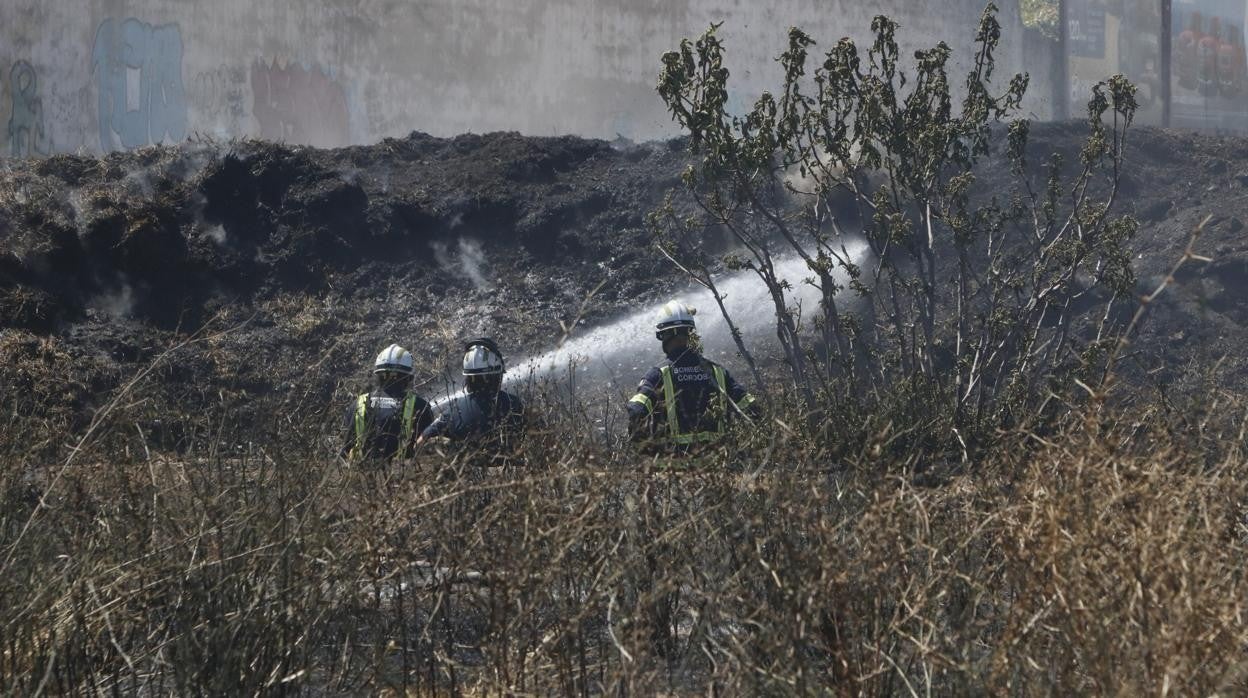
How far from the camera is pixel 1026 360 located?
7.57 metres

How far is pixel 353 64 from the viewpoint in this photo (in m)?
21.8

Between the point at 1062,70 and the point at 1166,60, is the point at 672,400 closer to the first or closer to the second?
the point at 1166,60

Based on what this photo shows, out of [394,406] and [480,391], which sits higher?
[480,391]

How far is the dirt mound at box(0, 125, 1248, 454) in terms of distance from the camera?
41.7 feet

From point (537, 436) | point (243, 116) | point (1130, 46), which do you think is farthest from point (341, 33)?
point (1130, 46)

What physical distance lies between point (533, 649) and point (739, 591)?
2.23 ft

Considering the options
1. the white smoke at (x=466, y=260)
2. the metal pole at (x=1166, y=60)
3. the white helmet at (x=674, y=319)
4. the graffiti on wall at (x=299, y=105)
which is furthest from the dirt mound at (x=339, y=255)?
the metal pole at (x=1166, y=60)

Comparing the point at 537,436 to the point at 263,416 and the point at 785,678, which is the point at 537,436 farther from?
the point at 785,678

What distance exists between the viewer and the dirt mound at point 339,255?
500 inches

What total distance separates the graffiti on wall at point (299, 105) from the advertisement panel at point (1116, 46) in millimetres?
18787

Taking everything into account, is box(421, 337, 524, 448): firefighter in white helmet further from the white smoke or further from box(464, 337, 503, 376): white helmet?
the white smoke

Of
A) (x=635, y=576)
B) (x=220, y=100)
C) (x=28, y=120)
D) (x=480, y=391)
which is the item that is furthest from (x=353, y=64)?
(x=635, y=576)

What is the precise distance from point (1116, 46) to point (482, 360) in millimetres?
31844

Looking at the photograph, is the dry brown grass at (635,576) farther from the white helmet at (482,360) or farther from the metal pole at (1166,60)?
the metal pole at (1166,60)
